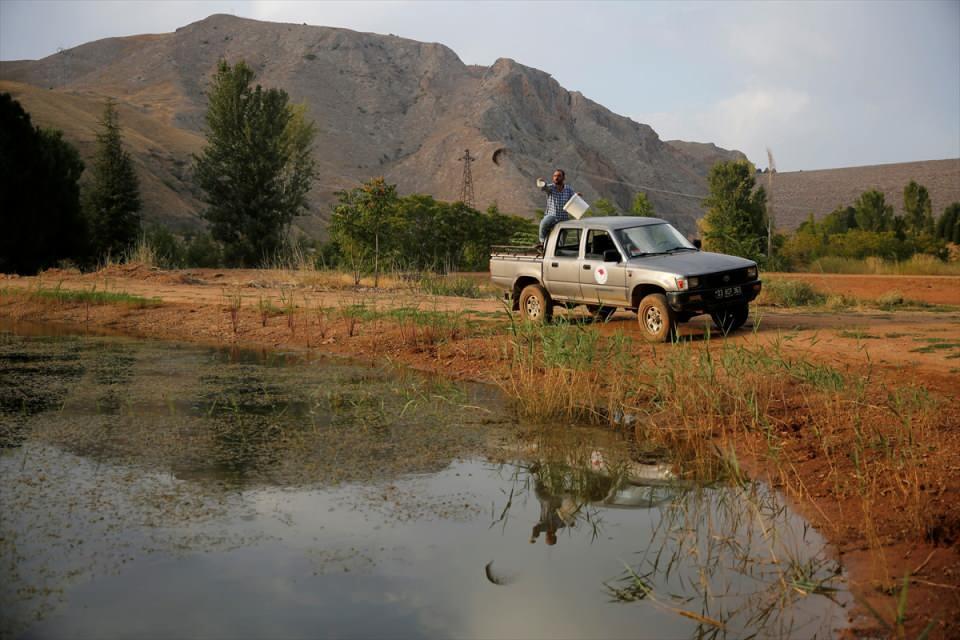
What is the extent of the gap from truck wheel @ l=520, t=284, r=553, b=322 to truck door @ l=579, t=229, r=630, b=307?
2.60ft

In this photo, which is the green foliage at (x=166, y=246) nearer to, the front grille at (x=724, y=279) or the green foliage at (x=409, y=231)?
the green foliage at (x=409, y=231)

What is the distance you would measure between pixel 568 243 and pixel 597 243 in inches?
24.5

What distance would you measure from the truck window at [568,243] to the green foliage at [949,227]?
51833 millimetres

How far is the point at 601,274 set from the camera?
1397cm

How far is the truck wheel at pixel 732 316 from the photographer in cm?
1386

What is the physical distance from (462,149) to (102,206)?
68926 mm

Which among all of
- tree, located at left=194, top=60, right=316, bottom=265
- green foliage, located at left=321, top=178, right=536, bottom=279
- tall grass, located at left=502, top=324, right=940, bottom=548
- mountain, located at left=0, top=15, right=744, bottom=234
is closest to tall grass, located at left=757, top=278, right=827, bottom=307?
green foliage, located at left=321, top=178, right=536, bottom=279

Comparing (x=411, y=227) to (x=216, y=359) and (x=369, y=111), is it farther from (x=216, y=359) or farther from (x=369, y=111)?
(x=369, y=111)

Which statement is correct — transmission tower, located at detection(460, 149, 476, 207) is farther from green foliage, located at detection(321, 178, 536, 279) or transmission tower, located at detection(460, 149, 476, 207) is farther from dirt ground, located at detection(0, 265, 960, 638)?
dirt ground, located at detection(0, 265, 960, 638)

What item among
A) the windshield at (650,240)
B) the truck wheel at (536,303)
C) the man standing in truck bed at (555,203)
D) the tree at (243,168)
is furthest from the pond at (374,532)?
the tree at (243,168)

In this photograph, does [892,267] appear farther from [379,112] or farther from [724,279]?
[379,112]

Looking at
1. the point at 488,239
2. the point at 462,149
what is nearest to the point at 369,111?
the point at 462,149

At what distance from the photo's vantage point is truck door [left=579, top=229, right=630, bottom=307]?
45.0 ft

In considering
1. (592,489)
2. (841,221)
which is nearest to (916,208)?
(841,221)
